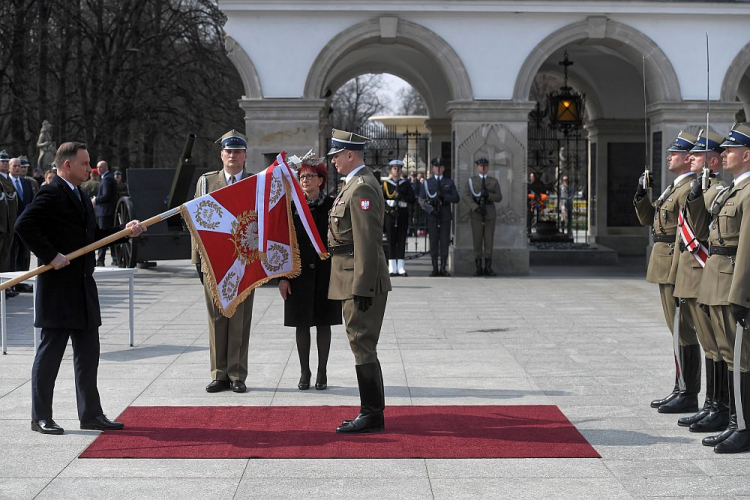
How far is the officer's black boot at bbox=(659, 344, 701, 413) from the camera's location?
24.2ft

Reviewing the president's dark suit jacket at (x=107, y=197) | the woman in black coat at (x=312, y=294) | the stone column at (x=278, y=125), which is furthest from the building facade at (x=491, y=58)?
the woman in black coat at (x=312, y=294)

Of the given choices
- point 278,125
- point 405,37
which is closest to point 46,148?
point 278,125

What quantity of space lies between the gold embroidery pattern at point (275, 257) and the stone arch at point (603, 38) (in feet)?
34.0

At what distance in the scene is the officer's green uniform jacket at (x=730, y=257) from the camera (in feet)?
20.4

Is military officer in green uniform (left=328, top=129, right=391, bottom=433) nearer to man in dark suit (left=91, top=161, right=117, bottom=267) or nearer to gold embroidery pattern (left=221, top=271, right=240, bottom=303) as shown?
gold embroidery pattern (left=221, top=271, right=240, bottom=303)

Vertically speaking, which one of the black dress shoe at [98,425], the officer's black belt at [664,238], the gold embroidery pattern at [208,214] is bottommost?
the black dress shoe at [98,425]

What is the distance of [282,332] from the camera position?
11148mm

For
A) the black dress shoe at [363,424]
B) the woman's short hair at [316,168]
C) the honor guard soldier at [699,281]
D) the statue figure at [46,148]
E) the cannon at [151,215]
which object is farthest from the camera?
the statue figure at [46,148]

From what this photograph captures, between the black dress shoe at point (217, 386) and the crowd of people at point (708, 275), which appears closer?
the crowd of people at point (708, 275)

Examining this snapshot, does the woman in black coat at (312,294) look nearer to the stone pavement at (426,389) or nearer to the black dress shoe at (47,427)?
the stone pavement at (426,389)

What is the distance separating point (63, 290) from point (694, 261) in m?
4.02

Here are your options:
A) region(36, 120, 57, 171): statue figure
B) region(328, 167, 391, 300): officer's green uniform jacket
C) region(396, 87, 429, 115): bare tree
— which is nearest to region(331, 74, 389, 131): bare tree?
region(396, 87, 429, 115): bare tree

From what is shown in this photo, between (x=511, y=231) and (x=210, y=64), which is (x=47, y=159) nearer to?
(x=210, y=64)

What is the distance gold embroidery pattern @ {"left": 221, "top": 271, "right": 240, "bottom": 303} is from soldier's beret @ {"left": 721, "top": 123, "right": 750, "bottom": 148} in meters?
3.45
